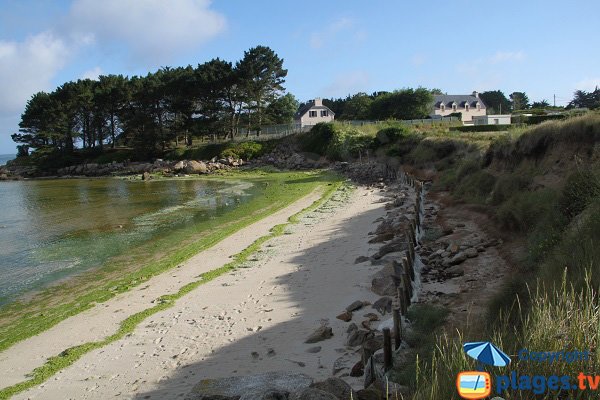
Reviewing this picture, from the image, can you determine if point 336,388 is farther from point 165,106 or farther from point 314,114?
point 314,114

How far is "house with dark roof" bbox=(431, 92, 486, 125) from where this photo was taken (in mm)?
94875

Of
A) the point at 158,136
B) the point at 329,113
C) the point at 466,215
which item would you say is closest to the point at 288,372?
the point at 466,215

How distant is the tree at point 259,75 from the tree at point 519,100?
7843cm

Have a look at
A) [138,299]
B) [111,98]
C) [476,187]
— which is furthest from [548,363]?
[111,98]

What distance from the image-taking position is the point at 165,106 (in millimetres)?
80250

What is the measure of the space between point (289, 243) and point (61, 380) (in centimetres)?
1195

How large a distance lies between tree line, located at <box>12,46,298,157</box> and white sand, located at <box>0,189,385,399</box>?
61046mm

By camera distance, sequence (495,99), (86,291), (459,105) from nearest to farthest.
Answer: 1. (86,291)
2. (459,105)
3. (495,99)

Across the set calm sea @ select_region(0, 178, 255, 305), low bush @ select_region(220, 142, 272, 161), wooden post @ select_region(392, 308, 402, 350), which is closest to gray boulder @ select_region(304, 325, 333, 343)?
wooden post @ select_region(392, 308, 402, 350)

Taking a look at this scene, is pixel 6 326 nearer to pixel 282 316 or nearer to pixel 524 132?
pixel 282 316

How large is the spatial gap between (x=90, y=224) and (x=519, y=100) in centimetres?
13258

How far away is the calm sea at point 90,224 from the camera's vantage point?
63.9 feet

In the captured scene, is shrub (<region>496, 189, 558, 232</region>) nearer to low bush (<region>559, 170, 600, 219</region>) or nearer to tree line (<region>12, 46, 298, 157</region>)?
low bush (<region>559, 170, 600, 219</region>)

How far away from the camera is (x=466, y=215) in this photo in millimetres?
20078
